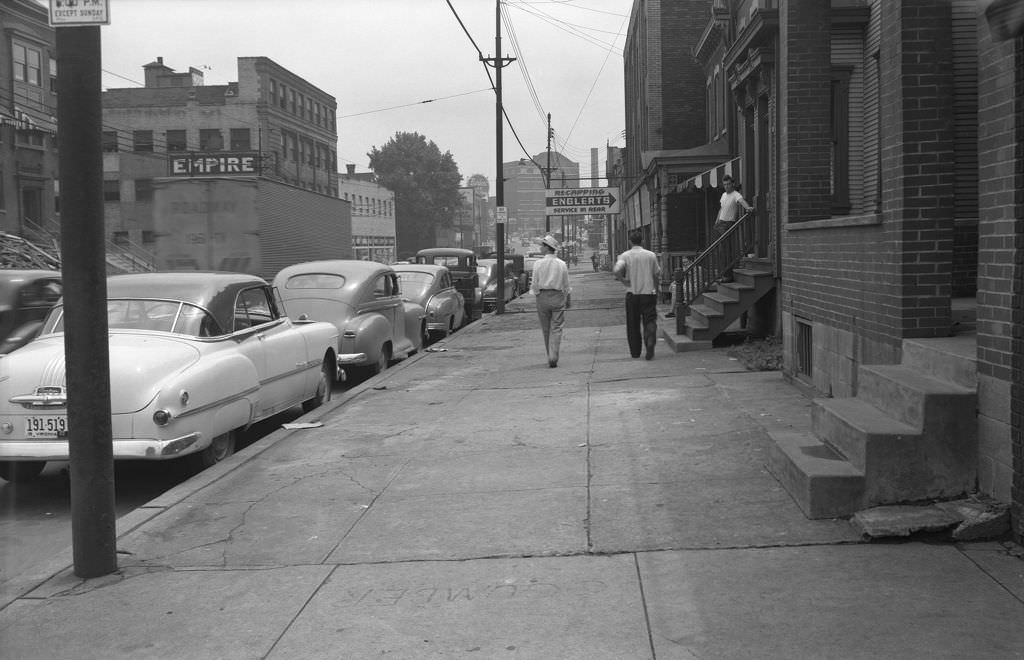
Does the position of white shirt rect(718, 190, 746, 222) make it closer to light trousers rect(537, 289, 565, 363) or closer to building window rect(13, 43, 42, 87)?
light trousers rect(537, 289, 565, 363)

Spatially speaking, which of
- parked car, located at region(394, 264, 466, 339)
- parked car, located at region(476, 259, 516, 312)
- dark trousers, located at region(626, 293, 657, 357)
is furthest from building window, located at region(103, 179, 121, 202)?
dark trousers, located at region(626, 293, 657, 357)

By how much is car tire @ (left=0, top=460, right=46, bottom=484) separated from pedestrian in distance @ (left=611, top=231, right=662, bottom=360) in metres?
7.66

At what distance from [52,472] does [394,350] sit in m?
7.12

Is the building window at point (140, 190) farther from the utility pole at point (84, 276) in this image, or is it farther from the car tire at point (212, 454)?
the utility pole at point (84, 276)

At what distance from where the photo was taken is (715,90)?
26.5 meters

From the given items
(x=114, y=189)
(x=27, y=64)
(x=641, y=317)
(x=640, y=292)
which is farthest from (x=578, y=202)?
(x=114, y=189)

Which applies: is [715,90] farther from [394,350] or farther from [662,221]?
[394,350]

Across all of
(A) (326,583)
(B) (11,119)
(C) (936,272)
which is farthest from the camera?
(B) (11,119)

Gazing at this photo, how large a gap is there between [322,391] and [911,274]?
22.0 ft

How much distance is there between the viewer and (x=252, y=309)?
9453 mm

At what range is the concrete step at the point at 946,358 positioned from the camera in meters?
5.50

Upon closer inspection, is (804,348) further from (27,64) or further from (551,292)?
(27,64)

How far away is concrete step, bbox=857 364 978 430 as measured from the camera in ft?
17.4

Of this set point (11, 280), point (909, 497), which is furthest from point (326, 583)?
point (11, 280)
